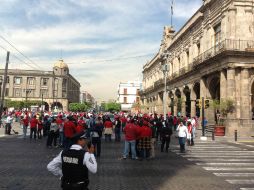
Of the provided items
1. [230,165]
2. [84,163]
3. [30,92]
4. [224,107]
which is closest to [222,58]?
[224,107]

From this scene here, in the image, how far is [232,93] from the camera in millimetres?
27859

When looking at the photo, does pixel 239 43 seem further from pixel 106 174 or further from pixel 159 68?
pixel 159 68

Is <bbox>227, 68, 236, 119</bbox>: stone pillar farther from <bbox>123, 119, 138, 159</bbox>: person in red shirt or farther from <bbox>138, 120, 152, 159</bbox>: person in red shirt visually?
<bbox>123, 119, 138, 159</bbox>: person in red shirt

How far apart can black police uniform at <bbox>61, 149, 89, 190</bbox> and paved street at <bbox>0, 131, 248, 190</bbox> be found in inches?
155

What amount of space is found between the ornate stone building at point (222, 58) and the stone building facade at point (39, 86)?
→ 67.1 meters

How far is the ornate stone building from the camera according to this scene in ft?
90.9

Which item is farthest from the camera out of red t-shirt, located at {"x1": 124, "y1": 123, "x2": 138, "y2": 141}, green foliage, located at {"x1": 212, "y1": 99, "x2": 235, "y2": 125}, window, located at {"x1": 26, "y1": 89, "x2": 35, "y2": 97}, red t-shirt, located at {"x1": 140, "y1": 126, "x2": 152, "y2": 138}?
window, located at {"x1": 26, "y1": 89, "x2": 35, "y2": 97}

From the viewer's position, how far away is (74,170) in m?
4.32

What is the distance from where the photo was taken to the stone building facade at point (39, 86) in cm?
10194

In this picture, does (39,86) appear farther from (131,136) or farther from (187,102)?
(131,136)

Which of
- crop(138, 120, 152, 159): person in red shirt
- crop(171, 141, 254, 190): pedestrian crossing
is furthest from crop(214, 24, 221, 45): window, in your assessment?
crop(138, 120, 152, 159): person in red shirt

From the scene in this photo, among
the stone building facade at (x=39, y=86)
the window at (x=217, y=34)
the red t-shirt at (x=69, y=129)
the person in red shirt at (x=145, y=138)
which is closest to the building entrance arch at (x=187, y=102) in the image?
the window at (x=217, y=34)

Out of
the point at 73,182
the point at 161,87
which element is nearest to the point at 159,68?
the point at 161,87

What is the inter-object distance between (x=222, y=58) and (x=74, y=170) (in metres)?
26.3
